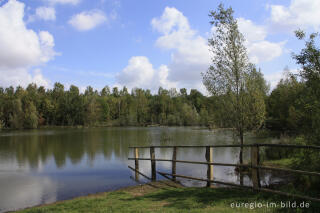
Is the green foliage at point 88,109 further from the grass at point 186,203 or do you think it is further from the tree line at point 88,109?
the grass at point 186,203

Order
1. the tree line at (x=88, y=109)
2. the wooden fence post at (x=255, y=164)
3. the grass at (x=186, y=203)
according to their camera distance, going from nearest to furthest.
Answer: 1. the grass at (x=186, y=203)
2. the wooden fence post at (x=255, y=164)
3. the tree line at (x=88, y=109)

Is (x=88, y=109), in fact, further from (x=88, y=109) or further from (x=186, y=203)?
(x=186, y=203)

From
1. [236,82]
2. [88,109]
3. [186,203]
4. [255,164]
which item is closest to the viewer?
[186,203]

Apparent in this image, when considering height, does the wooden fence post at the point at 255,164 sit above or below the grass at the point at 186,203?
above

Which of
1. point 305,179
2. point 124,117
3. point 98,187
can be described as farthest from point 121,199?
point 124,117

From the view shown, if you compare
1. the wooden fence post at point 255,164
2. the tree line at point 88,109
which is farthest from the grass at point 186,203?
the tree line at point 88,109

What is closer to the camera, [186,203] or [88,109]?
[186,203]

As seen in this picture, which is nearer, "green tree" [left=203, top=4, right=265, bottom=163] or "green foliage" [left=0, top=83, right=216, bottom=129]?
"green tree" [left=203, top=4, right=265, bottom=163]

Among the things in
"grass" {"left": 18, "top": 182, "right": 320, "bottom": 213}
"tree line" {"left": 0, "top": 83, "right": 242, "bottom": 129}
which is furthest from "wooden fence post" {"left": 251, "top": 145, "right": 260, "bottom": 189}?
"tree line" {"left": 0, "top": 83, "right": 242, "bottom": 129}

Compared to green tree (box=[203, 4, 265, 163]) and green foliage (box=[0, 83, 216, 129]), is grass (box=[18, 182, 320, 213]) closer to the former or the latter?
green tree (box=[203, 4, 265, 163])

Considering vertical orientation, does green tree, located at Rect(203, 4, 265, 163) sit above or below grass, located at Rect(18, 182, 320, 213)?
above

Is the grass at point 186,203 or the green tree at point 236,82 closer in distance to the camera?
the grass at point 186,203

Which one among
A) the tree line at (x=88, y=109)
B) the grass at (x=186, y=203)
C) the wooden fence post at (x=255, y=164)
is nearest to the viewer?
the grass at (x=186, y=203)

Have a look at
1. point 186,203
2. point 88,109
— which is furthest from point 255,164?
point 88,109
